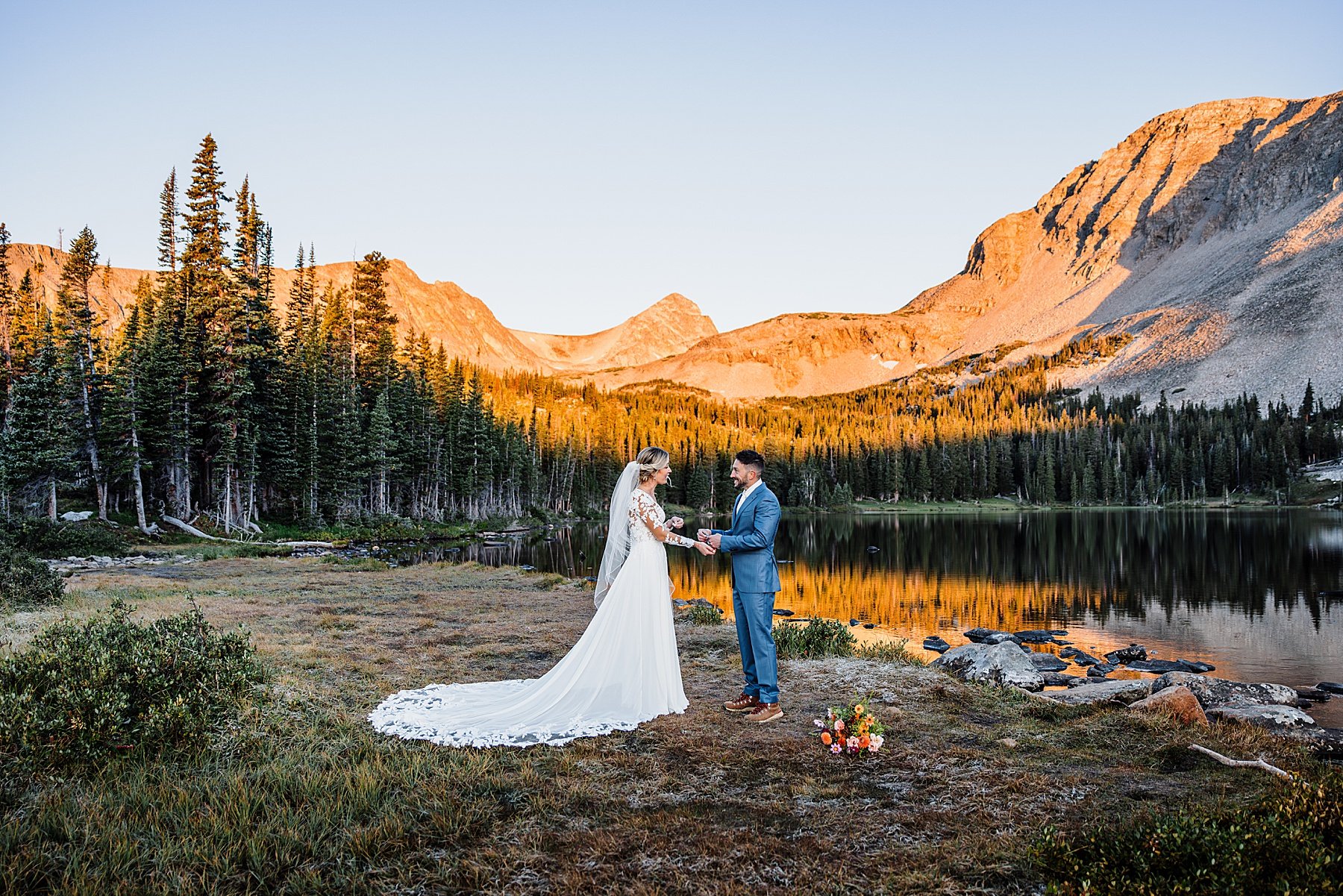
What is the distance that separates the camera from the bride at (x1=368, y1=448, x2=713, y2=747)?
848 cm

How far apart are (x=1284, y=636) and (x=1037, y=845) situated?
24303 millimetres

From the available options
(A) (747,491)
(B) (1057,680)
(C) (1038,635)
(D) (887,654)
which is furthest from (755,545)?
(C) (1038,635)

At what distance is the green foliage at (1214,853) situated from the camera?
4.10 metres

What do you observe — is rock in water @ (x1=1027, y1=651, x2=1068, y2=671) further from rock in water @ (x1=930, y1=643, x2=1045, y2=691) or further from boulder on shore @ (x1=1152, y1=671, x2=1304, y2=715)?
boulder on shore @ (x1=1152, y1=671, x2=1304, y2=715)

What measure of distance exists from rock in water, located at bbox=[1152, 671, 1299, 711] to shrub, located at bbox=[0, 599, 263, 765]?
1397 centimetres

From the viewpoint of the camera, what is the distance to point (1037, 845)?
4895 mm

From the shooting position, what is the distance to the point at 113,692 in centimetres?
721

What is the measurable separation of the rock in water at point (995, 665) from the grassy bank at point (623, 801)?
478 cm

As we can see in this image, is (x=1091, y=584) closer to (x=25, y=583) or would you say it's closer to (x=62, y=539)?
(x=25, y=583)

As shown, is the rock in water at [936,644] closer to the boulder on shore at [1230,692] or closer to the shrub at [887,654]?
the boulder on shore at [1230,692]

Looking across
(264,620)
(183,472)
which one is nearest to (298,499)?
(183,472)

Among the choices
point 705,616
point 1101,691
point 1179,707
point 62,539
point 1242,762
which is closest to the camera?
point 1242,762

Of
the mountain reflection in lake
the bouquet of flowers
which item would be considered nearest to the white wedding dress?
the bouquet of flowers

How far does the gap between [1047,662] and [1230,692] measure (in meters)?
4.89
